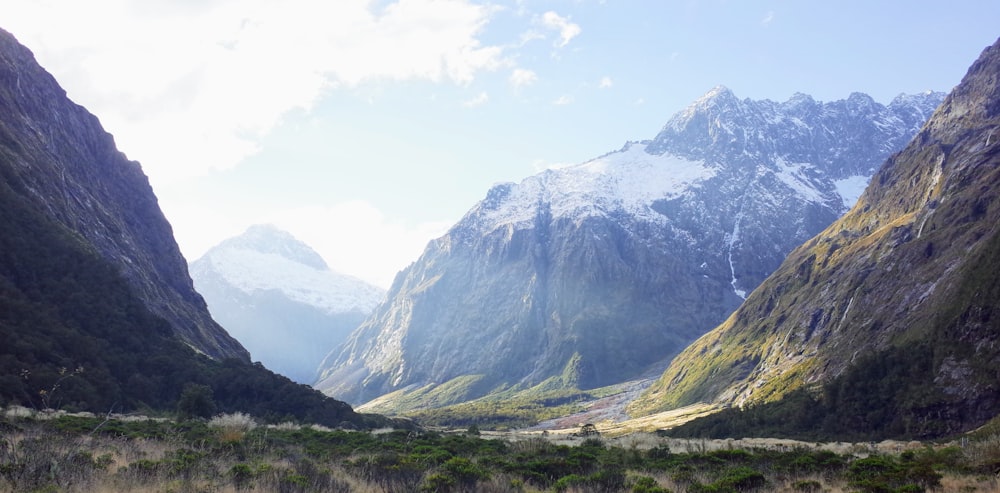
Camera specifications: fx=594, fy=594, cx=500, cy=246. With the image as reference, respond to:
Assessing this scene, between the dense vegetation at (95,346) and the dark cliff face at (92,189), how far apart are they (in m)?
12.1

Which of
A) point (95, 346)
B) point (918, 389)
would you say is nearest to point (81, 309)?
point (95, 346)

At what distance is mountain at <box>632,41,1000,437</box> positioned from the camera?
274 ft

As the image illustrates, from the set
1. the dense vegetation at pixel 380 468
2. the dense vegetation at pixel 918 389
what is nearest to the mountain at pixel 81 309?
the dense vegetation at pixel 380 468

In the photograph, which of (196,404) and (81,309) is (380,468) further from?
(81,309)

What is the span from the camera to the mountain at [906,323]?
83.4 meters

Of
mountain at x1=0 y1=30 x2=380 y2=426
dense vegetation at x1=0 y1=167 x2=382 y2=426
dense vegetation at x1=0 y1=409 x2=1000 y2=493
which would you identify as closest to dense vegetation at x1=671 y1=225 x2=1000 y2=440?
dense vegetation at x1=0 y1=409 x2=1000 y2=493

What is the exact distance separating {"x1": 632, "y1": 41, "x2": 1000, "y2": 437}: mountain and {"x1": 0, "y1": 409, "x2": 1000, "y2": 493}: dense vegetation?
67444 mm

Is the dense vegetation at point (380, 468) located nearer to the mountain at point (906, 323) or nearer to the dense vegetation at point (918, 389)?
the dense vegetation at point (918, 389)

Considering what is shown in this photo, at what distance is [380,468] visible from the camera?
21641mm

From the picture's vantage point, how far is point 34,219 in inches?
3310

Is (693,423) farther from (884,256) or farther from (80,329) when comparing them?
(80,329)

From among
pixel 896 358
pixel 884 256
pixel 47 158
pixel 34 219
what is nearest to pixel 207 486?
pixel 34 219

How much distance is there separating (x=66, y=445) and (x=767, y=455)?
31.0m

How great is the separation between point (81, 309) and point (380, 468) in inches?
2988
